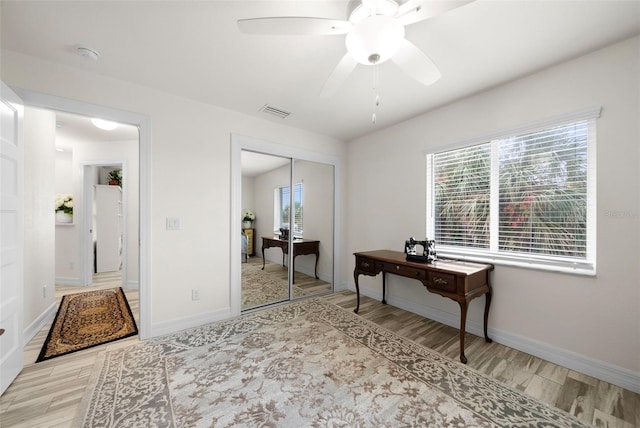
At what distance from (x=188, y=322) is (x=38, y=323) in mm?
1643

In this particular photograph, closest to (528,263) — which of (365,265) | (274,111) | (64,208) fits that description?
(365,265)

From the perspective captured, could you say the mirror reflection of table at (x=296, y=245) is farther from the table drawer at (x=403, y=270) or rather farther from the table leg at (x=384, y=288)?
the table drawer at (x=403, y=270)

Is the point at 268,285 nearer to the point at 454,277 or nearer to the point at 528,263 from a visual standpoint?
the point at 454,277

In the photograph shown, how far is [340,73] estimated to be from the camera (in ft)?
5.43

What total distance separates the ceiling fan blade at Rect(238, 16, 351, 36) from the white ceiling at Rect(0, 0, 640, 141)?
1.07 ft

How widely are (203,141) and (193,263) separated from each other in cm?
139

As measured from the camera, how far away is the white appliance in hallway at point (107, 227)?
5.14m

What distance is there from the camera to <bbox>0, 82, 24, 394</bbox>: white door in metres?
1.68

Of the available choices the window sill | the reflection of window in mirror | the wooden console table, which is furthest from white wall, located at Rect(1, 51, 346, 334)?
the window sill

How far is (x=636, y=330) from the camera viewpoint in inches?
69.1

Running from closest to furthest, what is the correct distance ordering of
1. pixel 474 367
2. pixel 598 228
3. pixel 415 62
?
1. pixel 415 62
2. pixel 598 228
3. pixel 474 367

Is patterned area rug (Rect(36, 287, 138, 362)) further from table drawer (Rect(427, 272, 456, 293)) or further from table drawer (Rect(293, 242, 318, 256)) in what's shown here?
table drawer (Rect(427, 272, 456, 293))

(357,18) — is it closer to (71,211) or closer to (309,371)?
(309,371)

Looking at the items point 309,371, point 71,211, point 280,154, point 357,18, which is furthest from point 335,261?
point 71,211
